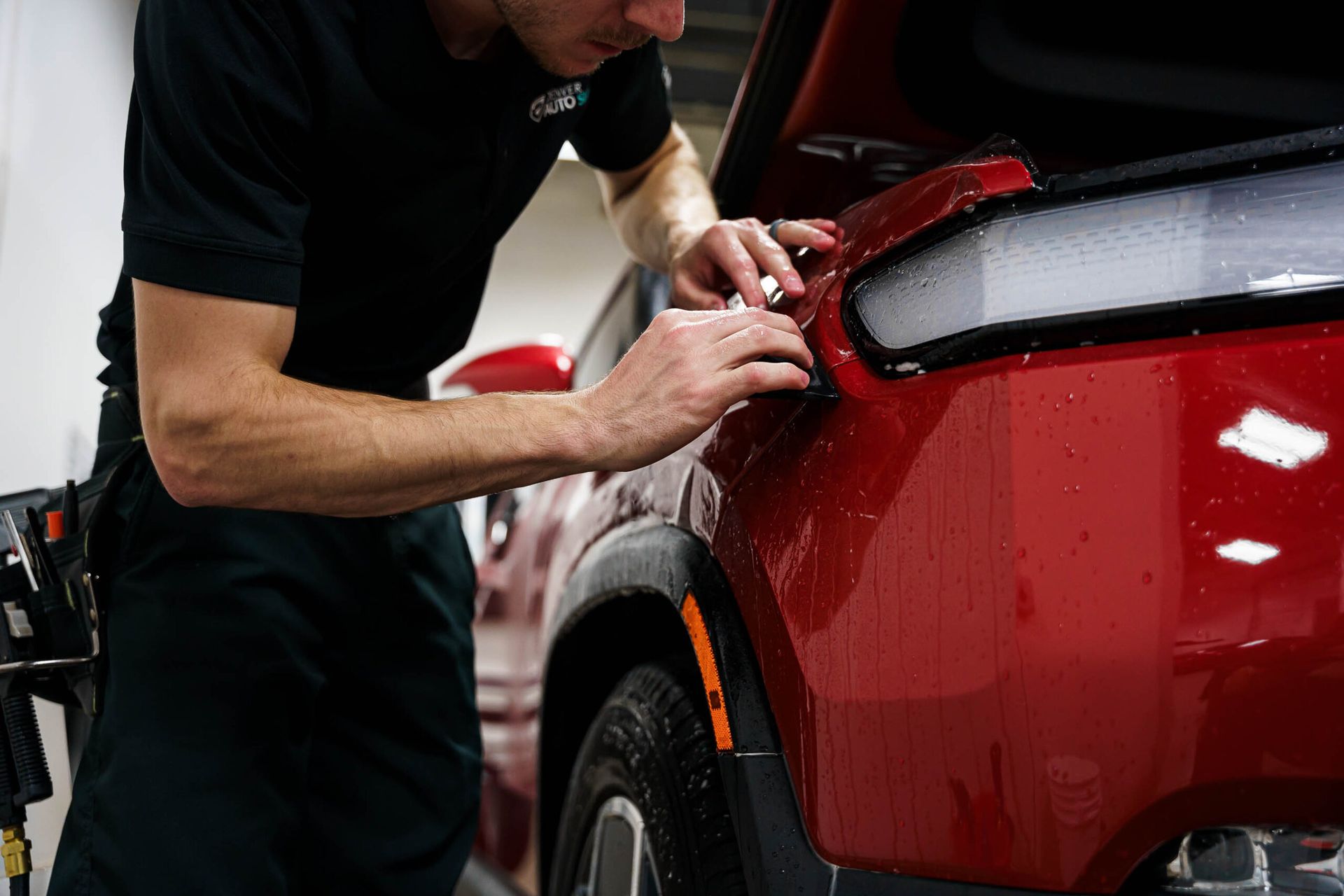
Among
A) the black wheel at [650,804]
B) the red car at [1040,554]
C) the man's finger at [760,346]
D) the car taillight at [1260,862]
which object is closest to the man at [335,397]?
the man's finger at [760,346]

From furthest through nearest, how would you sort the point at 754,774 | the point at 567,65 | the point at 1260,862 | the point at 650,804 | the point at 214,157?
the point at 567,65, the point at 650,804, the point at 214,157, the point at 754,774, the point at 1260,862

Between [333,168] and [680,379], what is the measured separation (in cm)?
50

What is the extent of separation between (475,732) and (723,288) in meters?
0.78

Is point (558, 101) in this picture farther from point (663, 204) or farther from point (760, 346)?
point (760, 346)

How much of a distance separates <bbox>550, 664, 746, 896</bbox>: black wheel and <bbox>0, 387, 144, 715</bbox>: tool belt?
2.01ft

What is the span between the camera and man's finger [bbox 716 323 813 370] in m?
0.92

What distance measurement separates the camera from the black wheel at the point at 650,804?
1034 mm

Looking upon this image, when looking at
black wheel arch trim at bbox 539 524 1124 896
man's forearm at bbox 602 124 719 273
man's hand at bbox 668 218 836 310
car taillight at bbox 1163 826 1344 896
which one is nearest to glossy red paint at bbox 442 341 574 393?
man's forearm at bbox 602 124 719 273

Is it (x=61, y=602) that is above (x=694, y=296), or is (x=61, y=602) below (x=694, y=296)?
below

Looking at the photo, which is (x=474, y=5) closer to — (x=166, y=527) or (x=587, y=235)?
(x=166, y=527)

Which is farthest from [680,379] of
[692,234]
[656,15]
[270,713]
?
[270,713]

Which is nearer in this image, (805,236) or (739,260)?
(805,236)

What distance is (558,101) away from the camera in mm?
1421

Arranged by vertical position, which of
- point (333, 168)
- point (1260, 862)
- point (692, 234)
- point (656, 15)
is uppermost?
point (656, 15)
